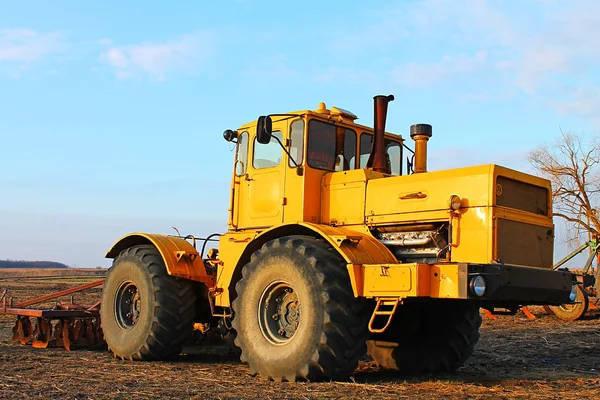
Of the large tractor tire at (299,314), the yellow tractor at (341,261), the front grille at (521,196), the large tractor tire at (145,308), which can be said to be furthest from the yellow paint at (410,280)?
the large tractor tire at (145,308)

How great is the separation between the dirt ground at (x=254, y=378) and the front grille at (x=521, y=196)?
83.2 inches

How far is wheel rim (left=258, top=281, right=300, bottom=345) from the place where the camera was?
864 cm

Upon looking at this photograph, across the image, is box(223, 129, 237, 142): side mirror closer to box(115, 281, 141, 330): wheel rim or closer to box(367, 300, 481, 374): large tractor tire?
box(115, 281, 141, 330): wheel rim

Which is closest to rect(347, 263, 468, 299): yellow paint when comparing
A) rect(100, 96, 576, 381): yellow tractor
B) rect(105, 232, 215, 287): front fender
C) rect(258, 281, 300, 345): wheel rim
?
rect(100, 96, 576, 381): yellow tractor

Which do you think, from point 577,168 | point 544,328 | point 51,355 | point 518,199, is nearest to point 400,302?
point 518,199

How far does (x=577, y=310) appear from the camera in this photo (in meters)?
19.6

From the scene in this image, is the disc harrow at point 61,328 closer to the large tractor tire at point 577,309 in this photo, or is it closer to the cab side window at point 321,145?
the cab side window at point 321,145

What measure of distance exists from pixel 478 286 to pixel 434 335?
2.59 m

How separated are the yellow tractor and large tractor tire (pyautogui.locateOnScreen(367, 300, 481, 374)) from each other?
19mm

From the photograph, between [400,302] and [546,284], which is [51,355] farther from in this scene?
[546,284]

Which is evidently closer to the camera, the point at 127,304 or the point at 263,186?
the point at 263,186

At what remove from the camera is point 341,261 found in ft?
27.2

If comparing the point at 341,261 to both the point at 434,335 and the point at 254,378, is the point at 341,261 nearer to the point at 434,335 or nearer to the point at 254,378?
the point at 254,378

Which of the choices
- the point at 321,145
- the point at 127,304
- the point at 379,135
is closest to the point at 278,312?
the point at 321,145
